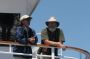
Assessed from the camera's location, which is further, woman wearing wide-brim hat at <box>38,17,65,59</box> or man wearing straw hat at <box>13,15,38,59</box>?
woman wearing wide-brim hat at <box>38,17,65,59</box>

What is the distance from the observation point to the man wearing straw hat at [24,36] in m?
11.8

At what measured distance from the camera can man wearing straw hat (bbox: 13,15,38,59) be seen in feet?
38.6

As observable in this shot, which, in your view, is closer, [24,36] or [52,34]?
[24,36]

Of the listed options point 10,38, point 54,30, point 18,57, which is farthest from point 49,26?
point 10,38

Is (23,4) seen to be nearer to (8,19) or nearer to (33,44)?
(8,19)

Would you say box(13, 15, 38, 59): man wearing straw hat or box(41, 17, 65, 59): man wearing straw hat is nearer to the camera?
box(13, 15, 38, 59): man wearing straw hat

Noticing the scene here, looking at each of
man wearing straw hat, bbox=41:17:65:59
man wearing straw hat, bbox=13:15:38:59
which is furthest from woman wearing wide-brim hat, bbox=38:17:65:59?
man wearing straw hat, bbox=13:15:38:59

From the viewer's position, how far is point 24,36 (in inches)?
466

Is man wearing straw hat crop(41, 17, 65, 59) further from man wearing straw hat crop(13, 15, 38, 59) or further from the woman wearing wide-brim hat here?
man wearing straw hat crop(13, 15, 38, 59)

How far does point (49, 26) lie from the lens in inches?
476

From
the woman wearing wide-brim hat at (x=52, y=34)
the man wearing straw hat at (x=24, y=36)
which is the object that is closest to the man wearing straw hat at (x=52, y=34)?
the woman wearing wide-brim hat at (x=52, y=34)

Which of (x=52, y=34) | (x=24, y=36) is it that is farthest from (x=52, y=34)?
(x=24, y=36)

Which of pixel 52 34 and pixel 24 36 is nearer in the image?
pixel 24 36

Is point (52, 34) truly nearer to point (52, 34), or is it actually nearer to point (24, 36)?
point (52, 34)
